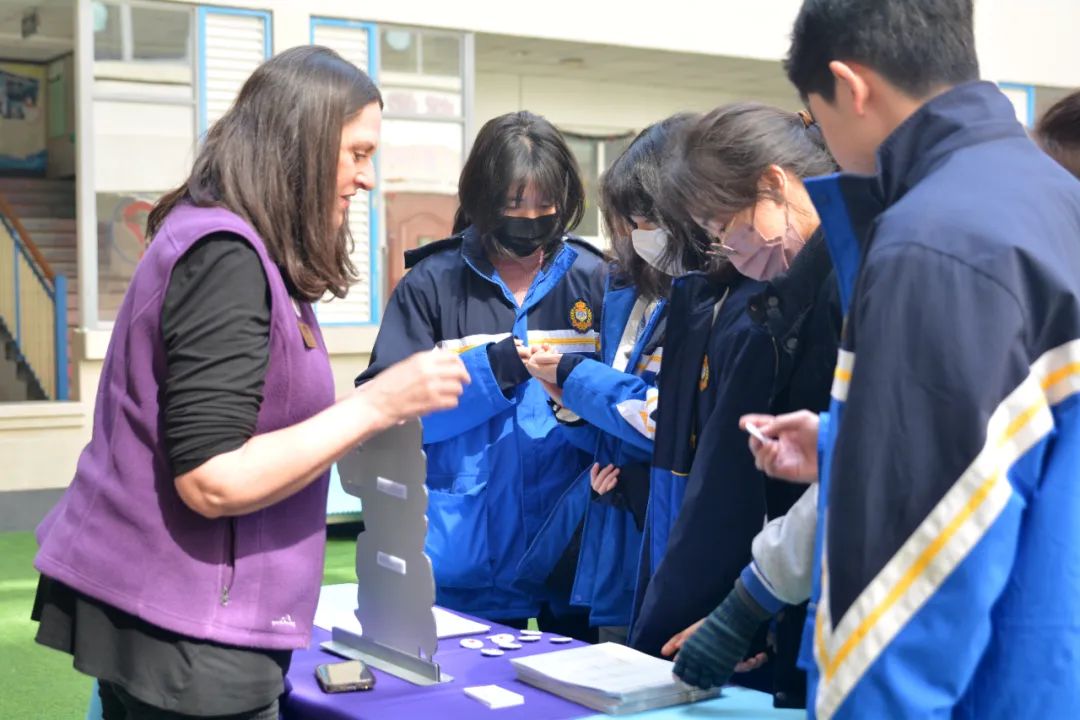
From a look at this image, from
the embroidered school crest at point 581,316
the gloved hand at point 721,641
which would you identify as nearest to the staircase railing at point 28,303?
the embroidered school crest at point 581,316

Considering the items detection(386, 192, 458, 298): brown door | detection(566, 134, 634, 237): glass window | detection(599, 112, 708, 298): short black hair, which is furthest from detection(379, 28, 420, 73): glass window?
detection(599, 112, 708, 298): short black hair

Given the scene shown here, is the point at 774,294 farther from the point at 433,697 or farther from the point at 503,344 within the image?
the point at 503,344

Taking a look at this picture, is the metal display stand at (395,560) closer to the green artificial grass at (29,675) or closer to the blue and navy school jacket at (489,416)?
the blue and navy school jacket at (489,416)

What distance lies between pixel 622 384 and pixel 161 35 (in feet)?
25.4

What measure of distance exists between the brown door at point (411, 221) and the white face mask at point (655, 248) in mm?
8102

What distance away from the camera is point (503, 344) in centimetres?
289

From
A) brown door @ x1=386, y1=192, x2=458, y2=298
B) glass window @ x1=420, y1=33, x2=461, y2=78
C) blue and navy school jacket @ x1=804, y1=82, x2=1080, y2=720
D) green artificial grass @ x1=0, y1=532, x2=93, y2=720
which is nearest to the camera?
blue and navy school jacket @ x1=804, y1=82, x2=1080, y2=720

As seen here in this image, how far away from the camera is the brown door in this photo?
10805 mm

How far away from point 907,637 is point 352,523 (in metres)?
6.28

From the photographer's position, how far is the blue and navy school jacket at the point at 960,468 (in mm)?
1152

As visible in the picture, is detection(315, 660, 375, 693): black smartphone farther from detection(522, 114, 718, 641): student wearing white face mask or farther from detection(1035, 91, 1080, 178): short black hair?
detection(1035, 91, 1080, 178): short black hair

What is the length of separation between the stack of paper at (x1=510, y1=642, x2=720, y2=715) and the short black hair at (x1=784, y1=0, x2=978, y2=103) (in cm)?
100

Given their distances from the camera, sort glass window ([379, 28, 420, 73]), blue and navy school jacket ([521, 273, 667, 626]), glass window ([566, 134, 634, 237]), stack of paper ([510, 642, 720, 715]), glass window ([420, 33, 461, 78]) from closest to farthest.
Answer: stack of paper ([510, 642, 720, 715])
blue and navy school jacket ([521, 273, 667, 626])
glass window ([379, 28, 420, 73])
glass window ([420, 33, 461, 78])
glass window ([566, 134, 634, 237])

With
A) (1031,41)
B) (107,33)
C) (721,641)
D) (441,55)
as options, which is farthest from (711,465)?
(1031,41)
